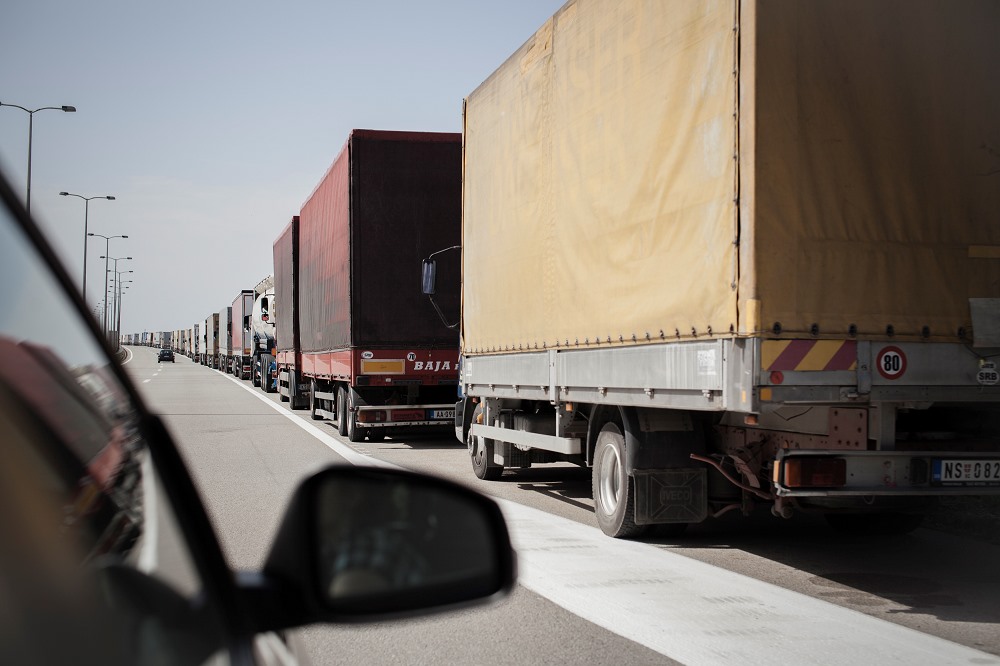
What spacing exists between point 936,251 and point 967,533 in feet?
10.9

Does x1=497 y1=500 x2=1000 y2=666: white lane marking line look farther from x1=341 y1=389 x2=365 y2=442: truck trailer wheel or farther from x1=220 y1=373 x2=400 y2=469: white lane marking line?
Answer: x1=341 y1=389 x2=365 y2=442: truck trailer wheel

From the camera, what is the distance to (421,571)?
63.2 inches

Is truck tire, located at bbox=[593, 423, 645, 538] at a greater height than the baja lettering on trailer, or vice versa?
the baja lettering on trailer

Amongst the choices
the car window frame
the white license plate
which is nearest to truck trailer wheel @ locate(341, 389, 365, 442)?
the white license plate

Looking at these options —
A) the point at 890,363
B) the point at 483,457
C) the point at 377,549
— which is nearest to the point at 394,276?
the point at 483,457

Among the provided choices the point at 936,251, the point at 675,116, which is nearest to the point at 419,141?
the point at 675,116

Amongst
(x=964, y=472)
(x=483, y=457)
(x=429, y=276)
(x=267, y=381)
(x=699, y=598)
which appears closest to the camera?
(x=699, y=598)

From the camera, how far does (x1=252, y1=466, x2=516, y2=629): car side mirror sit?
4.97ft

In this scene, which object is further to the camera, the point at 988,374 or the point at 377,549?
the point at 988,374

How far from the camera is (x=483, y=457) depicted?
39.8 ft

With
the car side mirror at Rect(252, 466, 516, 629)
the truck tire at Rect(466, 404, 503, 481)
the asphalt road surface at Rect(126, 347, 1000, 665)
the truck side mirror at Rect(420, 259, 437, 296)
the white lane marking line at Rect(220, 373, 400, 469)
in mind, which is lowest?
the white lane marking line at Rect(220, 373, 400, 469)

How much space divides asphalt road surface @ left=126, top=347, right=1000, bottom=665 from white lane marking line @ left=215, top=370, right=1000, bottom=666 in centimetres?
1

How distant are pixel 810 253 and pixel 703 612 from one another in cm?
216

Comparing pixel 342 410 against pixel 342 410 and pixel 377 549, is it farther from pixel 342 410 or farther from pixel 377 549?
pixel 377 549
